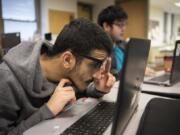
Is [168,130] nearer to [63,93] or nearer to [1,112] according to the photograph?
[63,93]

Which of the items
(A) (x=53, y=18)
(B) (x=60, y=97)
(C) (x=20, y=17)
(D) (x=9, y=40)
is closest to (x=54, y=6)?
(A) (x=53, y=18)

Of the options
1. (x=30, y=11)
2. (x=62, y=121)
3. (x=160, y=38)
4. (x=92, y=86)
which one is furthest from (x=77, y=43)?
(x=160, y=38)

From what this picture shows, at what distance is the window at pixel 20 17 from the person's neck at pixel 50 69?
330 centimetres

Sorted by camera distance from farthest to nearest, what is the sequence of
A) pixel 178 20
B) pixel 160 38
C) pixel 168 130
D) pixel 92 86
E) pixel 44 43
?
pixel 178 20, pixel 160 38, pixel 92 86, pixel 44 43, pixel 168 130

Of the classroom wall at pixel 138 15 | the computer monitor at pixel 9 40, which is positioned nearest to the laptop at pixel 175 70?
the computer monitor at pixel 9 40

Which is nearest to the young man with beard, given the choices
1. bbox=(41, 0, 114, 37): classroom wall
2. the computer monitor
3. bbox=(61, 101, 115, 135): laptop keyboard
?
bbox=(61, 101, 115, 135): laptop keyboard

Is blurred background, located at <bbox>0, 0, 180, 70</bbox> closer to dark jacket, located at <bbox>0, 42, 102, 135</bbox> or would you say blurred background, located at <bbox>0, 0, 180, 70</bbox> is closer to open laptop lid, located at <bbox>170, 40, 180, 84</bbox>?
open laptop lid, located at <bbox>170, 40, 180, 84</bbox>

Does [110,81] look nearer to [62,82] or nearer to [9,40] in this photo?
[62,82]

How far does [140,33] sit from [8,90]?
19.2 ft

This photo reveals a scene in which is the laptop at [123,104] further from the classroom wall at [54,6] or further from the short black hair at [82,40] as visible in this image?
the classroom wall at [54,6]

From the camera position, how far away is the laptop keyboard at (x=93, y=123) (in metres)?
0.86

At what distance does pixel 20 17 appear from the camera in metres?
4.72

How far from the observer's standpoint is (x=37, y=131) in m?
0.89

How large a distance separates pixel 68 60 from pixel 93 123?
0.92ft
